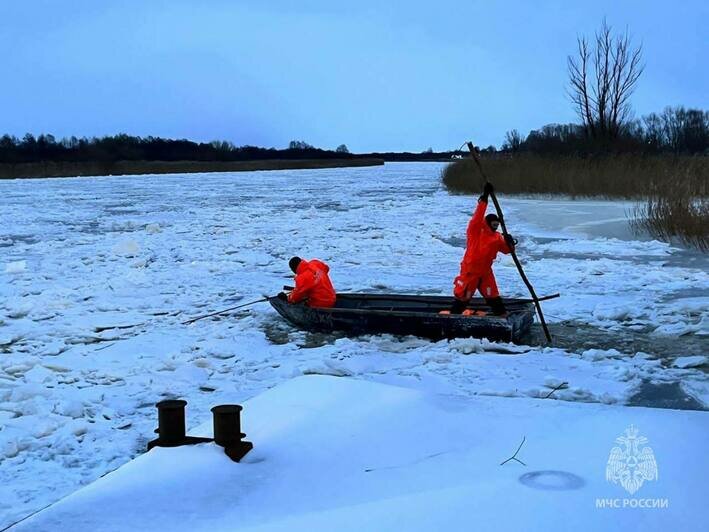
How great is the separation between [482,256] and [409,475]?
144 inches

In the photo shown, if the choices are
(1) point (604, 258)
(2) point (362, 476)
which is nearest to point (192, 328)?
(2) point (362, 476)

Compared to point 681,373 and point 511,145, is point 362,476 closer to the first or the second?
point 681,373

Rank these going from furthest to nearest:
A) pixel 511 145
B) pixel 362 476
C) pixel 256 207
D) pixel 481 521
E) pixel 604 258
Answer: pixel 511 145 → pixel 256 207 → pixel 604 258 → pixel 362 476 → pixel 481 521

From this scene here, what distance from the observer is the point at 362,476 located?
11.1 ft

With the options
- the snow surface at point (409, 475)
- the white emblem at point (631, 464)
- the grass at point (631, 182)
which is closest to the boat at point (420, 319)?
the snow surface at point (409, 475)

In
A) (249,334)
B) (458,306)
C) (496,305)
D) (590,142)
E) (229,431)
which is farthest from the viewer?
(590,142)

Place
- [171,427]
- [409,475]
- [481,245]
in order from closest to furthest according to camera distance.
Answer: [409,475] → [171,427] → [481,245]

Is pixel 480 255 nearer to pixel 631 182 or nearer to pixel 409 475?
pixel 409 475

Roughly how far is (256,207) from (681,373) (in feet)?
65.7

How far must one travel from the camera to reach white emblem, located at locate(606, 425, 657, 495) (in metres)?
3.20

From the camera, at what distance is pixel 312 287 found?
7465 millimetres

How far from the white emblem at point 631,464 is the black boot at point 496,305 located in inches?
125

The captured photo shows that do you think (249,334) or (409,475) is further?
(249,334)

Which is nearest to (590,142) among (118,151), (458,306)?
(458,306)
